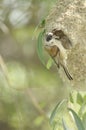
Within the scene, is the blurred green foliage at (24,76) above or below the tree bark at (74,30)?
below

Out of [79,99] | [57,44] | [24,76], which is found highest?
[57,44]

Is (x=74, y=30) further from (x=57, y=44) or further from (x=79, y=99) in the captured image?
(x=79, y=99)

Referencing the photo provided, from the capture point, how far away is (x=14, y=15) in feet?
15.2

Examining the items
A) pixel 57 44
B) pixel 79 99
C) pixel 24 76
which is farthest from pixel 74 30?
pixel 24 76

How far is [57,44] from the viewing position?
2295 millimetres

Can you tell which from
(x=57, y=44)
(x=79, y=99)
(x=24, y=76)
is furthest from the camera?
(x=24, y=76)

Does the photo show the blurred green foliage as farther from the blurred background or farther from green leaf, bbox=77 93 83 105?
green leaf, bbox=77 93 83 105

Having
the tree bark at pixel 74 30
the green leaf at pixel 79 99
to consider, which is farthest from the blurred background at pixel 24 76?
the tree bark at pixel 74 30

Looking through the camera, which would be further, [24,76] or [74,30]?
[24,76]

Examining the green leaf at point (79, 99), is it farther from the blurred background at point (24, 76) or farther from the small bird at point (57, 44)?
the blurred background at point (24, 76)

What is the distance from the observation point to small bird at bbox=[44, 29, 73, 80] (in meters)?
2.29

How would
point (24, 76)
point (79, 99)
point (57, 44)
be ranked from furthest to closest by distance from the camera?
point (24, 76)
point (79, 99)
point (57, 44)

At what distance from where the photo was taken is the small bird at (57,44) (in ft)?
7.53

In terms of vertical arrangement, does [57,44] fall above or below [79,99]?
above
